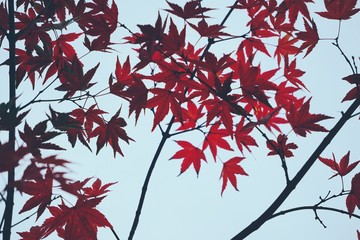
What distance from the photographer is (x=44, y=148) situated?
152cm

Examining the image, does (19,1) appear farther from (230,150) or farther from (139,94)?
(230,150)

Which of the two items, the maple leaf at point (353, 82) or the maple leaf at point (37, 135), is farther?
the maple leaf at point (353, 82)

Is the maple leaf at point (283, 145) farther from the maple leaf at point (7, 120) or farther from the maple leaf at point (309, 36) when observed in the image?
the maple leaf at point (7, 120)

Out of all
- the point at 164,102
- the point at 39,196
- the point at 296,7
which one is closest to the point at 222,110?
the point at 164,102

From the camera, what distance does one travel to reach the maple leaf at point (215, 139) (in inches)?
86.3

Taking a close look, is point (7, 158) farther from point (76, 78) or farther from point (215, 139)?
point (215, 139)

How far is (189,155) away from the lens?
225 centimetres

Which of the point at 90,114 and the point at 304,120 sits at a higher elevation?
the point at 90,114

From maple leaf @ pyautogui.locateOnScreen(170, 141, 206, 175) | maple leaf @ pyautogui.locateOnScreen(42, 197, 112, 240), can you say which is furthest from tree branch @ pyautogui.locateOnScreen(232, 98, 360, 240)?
maple leaf @ pyautogui.locateOnScreen(170, 141, 206, 175)

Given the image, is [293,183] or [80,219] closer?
[293,183]

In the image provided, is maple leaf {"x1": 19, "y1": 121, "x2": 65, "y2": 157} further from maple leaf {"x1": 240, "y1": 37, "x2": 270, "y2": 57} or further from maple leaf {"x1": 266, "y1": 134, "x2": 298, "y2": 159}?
maple leaf {"x1": 240, "y1": 37, "x2": 270, "y2": 57}

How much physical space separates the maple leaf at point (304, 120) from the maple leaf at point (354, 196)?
0.75 feet

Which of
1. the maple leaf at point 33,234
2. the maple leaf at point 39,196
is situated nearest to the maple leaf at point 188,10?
the maple leaf at point 39,196

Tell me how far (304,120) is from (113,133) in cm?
77
